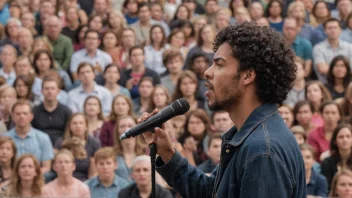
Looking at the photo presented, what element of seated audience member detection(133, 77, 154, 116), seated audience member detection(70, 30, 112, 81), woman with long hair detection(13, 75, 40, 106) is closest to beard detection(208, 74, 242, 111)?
seated audience member detection(133, 77, 154, 116)

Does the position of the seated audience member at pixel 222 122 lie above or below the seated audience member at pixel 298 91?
below

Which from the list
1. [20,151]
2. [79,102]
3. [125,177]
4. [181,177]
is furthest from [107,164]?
[181,177]

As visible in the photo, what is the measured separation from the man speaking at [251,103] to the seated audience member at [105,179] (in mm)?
5317

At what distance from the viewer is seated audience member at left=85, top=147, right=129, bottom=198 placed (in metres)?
9.14

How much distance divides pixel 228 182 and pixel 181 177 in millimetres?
544

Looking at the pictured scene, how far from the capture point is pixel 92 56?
13.3 m

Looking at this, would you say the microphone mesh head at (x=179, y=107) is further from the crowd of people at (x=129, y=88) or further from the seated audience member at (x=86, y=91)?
the seated audience member at (x=86, y=91)

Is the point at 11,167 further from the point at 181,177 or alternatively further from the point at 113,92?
the point at 181,177

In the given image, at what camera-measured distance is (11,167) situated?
9.70 metres

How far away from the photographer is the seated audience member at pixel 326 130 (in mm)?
10562

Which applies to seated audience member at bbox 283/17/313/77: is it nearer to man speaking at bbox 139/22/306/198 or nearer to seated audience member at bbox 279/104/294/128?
seated audience member at bbox 279/104/294/128

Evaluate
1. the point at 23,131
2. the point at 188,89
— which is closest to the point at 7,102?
the point at 23,131

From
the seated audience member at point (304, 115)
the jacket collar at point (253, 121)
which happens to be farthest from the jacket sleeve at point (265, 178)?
the seated audience member at point (304, 115)

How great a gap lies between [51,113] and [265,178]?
787 centimetres
